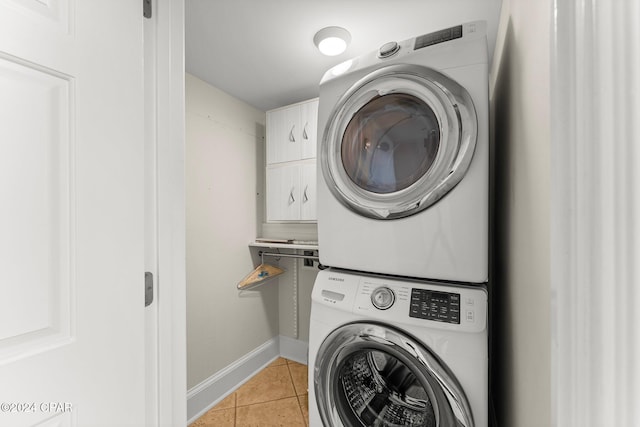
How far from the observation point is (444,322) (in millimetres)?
946

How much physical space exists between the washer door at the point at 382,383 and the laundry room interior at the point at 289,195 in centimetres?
13

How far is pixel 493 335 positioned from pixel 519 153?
1.01 meters

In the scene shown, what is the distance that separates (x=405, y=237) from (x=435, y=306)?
27 cm

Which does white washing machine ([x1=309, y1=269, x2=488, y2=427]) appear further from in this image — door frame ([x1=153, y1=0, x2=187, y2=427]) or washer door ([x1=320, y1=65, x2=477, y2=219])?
door frame ([x1=153, y1=0, x2=187, y2=427])

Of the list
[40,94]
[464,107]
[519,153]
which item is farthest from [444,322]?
[40,94]

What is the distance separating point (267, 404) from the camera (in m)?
1.96

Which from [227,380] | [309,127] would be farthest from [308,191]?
[227,380]

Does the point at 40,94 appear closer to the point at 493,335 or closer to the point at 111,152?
the point at 111,152

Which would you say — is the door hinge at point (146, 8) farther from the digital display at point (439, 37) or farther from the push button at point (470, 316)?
the push button at point (470, 316)

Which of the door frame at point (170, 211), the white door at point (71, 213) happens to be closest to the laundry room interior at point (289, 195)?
the door frame at point (170, 211)

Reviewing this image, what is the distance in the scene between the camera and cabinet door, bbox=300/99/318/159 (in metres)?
2.14

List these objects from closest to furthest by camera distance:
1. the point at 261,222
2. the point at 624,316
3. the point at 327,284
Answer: the point at 624,316 → the point at 327,284 → the point at 261,222

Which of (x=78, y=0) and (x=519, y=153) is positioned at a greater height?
(x=78, y=0)

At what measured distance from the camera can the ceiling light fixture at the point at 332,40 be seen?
58.9 inches
